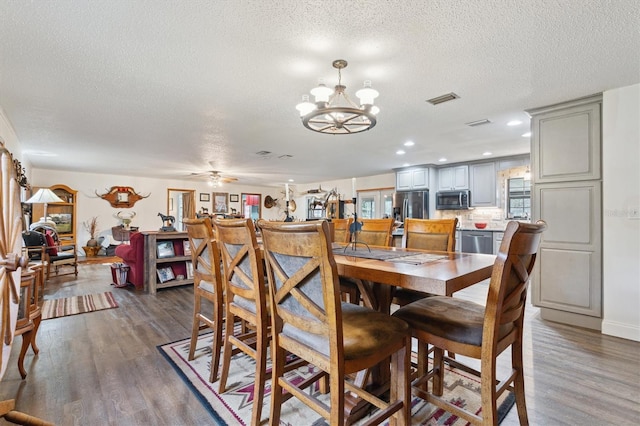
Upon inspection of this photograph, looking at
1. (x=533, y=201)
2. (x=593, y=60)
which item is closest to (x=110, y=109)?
(x=593, y=60)

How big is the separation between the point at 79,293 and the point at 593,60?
20.0ft

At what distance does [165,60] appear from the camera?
2232 mm

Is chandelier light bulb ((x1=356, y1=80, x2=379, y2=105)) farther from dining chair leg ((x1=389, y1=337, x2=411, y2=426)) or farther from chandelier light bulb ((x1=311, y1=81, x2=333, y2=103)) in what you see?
dining chair leg ((x1=389, y1=337, x2=411, y2=426))

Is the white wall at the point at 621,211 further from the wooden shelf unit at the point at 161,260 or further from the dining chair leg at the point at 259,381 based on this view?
the wooden shelf unit at the point at 161,260

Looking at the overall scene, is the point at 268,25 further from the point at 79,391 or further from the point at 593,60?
the point at 79,391

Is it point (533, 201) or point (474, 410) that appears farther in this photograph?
point (533, 201)

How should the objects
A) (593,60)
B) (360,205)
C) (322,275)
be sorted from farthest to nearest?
(360,205) → (593,60) → (322,275)

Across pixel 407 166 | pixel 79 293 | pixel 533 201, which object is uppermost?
pixel 407 166

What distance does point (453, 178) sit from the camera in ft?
21.2

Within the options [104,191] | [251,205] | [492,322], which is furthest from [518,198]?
[104,191]

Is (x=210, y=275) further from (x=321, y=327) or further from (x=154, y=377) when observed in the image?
(x=321, y=327)

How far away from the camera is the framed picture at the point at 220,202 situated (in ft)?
33.4

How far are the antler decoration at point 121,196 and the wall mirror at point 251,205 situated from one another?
10.7ft

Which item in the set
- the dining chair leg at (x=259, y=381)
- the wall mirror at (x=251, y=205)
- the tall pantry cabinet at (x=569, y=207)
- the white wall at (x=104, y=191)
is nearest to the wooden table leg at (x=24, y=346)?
the dining chair leg at (x=259, y=381)
